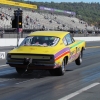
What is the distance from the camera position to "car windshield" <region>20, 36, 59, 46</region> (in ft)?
43.4

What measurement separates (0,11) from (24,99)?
213 ft

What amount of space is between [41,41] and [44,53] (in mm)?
1331

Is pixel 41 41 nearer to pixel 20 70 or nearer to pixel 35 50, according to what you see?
pixel 35 50

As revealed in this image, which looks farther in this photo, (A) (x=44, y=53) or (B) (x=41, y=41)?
(B) (x=41, y=41)

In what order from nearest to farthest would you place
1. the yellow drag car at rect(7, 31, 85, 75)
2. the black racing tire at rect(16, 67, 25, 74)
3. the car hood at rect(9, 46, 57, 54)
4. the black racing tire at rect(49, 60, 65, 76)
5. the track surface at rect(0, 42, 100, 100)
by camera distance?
the track surface at rect(0, 42, 100, 100)
the yellow drag car at rect(7, 31, 85, 75)
the car hood at rect(9, 46, 57, 54)
the black racing tire at rect(49, 60, 65, 76)
the black racing tire at rect(16, 67, 25, 74)

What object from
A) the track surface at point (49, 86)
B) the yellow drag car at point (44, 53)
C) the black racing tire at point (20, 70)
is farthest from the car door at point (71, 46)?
the black racing tire at point (20, 70)

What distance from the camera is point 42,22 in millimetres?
83938

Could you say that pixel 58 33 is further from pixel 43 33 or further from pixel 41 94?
pixel 41 94

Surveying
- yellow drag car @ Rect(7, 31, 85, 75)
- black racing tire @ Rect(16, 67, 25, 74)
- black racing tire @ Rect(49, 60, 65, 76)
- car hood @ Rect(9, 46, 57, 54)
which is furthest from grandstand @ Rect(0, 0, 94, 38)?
car hood @ Rect(9, 46, 57, 54)

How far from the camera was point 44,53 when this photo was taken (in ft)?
39.7

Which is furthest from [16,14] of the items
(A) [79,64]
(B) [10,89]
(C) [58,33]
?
(B) [10,89]

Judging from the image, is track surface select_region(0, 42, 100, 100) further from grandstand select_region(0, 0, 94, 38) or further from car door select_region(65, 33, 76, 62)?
grandstand select_region(0, 0, 94, 38)

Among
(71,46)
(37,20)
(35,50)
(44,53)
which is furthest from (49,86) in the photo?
(37,20)

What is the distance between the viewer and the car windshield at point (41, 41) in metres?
13.2
